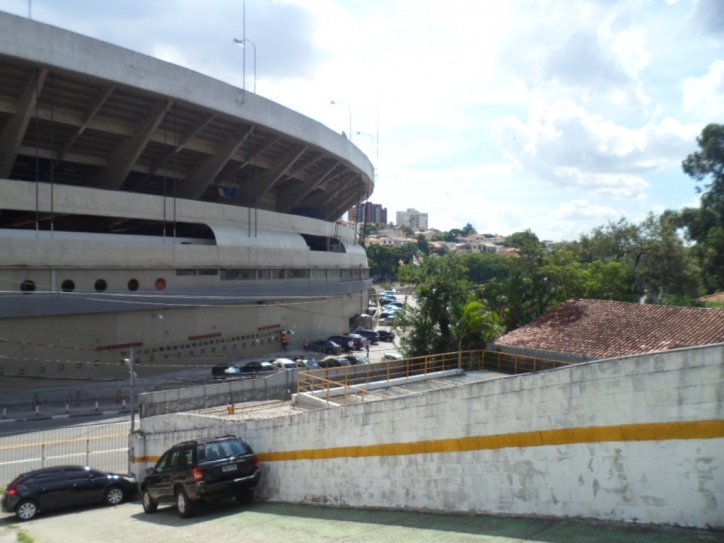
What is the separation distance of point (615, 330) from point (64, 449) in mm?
18573

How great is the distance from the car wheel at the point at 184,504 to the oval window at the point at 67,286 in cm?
1795

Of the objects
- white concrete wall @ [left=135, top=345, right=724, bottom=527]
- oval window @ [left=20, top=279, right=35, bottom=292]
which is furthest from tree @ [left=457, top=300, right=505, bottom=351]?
oval window @ [left=20, top=279, right=35, bottom=292]

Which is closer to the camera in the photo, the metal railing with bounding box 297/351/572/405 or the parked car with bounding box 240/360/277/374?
the metal railing with bounding box 297/351/572/405

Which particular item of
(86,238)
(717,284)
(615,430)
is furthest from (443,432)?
(717,284)

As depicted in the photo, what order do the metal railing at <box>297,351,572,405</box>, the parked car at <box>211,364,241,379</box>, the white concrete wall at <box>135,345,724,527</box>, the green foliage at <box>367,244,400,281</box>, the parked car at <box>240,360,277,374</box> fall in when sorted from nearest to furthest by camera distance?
the white concrete wall at <box>135,345,724,527</box>
the metal railing at <box>297,351,572,405</box>
the parked car at <box>211,364,241,379</box>
the parked car at <box>240,360,277,374</box>
the green foliage at <box>367,244,400,281</box>

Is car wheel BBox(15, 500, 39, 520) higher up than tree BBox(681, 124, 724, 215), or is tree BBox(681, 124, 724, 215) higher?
tree BBox(681, 124, 724, 215)

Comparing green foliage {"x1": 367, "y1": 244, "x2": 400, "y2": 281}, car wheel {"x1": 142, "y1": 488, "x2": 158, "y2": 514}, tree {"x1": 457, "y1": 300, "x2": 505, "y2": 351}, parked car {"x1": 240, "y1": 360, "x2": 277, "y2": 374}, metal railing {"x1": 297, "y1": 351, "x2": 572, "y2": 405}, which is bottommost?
car wheel {"x1": 142, "y1": 488, "x2": 158, "y2": 514}

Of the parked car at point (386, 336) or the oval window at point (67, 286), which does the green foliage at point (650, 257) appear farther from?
the oval window at point (67, 286)

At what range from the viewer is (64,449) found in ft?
61.5

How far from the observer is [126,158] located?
104ft

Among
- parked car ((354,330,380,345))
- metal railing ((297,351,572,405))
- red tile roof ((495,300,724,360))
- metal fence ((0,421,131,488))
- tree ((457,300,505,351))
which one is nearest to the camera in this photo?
metal railing ((297,351,572,405))

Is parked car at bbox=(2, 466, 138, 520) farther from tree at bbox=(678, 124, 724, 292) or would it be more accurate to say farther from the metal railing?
tree at bbox=(678, 124, 724, 292)

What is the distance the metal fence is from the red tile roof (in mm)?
13634

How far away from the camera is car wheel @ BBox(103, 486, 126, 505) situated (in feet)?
47.0
